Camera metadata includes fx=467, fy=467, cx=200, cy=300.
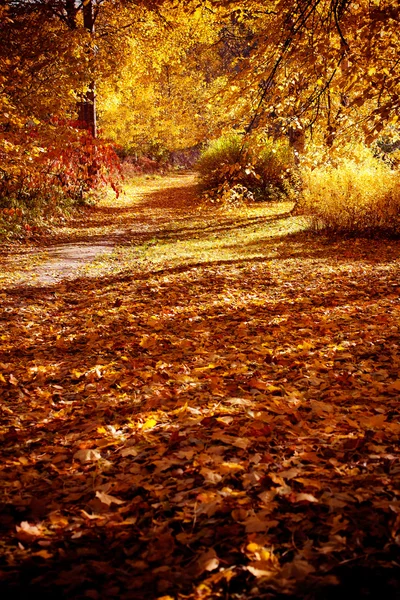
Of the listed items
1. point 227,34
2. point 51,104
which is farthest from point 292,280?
point 227,34

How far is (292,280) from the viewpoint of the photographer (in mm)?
7590

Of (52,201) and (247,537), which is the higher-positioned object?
(52,201)

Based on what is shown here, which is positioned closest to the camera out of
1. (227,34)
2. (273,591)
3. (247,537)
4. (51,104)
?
(273,591)

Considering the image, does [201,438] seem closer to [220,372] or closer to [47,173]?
[220,372]

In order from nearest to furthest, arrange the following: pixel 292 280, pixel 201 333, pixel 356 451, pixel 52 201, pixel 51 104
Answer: pixel 356 451, pixel 201 333, pixel 292 280, pixel 51 104, pixel 52 201

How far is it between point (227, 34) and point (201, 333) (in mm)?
17726

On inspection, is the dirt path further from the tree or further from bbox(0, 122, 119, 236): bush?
the tree

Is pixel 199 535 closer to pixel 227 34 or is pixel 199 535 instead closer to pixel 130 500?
pixel 130 500

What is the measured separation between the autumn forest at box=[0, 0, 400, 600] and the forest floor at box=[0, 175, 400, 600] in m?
0.01

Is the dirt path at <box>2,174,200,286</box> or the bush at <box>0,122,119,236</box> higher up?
the bush at <box>0,122,119,236</box>

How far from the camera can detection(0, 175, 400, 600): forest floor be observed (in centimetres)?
188

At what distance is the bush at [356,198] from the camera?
406 inches

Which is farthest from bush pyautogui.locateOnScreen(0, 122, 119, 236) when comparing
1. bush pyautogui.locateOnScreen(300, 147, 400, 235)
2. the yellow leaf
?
the yellow leaf

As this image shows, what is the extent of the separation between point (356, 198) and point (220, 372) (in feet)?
25.4
